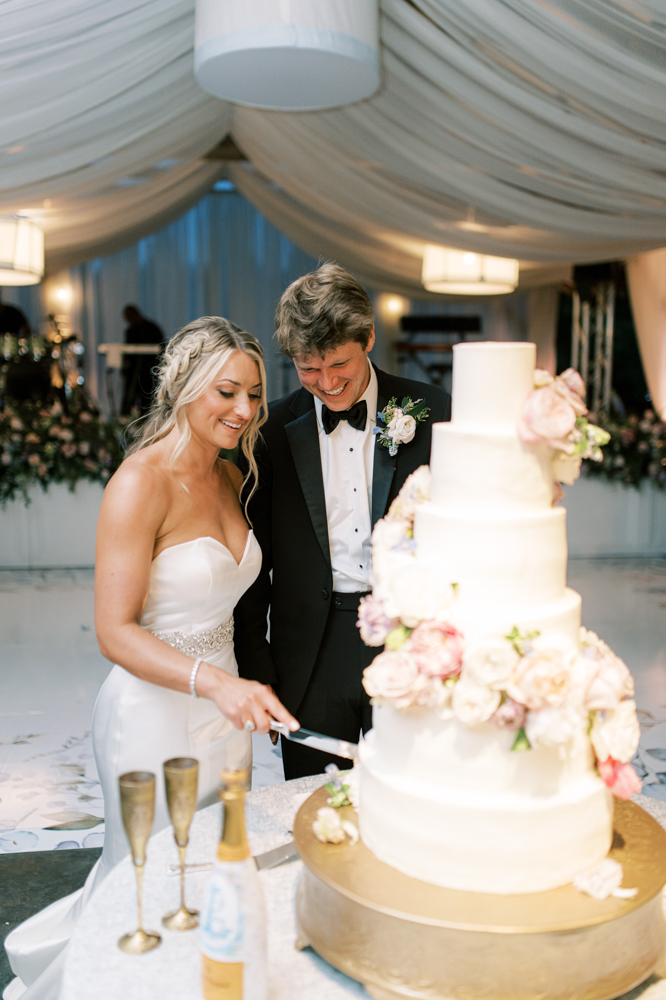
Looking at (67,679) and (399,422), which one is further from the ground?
(399,422)

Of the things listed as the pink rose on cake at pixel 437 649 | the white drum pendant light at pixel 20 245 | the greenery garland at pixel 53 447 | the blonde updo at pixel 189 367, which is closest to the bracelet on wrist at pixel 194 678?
the blonde updo at pixel 189 367

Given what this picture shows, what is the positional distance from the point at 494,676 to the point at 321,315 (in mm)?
1263

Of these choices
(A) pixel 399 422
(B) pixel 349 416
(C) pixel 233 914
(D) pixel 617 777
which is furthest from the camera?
(B) pixel 349 416

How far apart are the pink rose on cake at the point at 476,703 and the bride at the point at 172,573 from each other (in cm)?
90

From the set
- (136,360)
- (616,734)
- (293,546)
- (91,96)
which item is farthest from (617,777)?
(136,360)

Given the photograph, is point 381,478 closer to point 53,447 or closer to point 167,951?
point 167,951

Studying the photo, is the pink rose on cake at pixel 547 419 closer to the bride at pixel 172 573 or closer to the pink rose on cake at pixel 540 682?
the pink rose on cake at pixel 540 682

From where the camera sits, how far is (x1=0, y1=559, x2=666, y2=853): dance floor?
3645 millimetres

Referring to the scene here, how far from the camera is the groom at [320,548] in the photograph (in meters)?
2.53

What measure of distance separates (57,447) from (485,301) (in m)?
7.62

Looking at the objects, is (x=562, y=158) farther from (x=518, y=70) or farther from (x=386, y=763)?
(x=386, y=763)

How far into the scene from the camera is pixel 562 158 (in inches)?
177

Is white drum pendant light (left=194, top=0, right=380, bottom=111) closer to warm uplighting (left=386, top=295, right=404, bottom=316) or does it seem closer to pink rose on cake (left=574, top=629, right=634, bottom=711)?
pink rose on cake (left=574, top=629, right=634, bottom=711)

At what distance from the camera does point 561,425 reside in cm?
138
